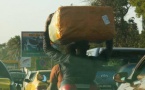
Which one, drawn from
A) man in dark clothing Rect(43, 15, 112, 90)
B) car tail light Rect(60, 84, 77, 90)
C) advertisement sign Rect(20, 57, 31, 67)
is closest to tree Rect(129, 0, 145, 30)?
advertisement sign Rect(20, 57, 31, 67)

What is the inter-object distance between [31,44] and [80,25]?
4027 centimetres

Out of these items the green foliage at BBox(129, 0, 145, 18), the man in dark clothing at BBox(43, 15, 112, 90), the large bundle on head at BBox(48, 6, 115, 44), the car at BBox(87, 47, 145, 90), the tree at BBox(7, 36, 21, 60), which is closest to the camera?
the large bundle on head at BBox(48, 6, 115, 44)

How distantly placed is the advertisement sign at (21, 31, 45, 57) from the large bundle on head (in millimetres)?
38248

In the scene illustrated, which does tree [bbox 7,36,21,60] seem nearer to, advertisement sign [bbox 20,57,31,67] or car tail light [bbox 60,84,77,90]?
advertisement sign [bbox 20,57,31,67]

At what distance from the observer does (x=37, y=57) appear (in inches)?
1967

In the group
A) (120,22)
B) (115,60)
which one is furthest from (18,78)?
(120,22)

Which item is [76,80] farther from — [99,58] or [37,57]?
[37,57]

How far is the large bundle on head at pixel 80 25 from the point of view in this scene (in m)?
8.49

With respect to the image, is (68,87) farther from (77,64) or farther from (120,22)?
(120,22)

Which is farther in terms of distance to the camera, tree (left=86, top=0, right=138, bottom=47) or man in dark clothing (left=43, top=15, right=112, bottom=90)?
tree (left=86, top=0, right=138, bottom=47)

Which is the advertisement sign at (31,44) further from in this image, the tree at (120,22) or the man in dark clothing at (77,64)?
the man in dark clothing at (77,64)

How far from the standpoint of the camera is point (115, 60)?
1619 centimetres

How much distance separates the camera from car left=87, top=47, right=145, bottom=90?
15.5 metres

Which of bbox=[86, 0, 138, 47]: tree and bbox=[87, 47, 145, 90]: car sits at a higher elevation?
bbox=[87, 47, 145, 90]: car
